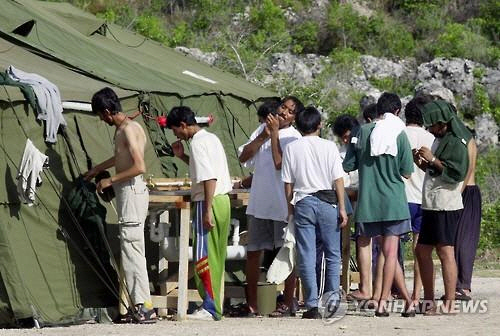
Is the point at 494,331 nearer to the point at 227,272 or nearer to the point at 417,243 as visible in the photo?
the point at 417,243

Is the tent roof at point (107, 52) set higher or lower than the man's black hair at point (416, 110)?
higher

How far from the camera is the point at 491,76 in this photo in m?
24.5

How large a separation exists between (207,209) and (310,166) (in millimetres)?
815

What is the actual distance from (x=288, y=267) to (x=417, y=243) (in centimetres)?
101

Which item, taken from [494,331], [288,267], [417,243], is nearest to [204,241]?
[288,267]

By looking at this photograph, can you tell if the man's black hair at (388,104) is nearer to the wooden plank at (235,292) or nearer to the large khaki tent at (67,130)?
the wooden plank at (235,292)

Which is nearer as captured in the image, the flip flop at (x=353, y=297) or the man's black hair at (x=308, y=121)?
the man's black hair at (x=308, y=121)

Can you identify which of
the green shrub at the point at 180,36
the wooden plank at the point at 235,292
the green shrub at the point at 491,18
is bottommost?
the wooden plank at the point at 235,292

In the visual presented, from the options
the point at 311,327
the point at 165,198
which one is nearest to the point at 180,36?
the point at 165,198

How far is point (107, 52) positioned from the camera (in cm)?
1248

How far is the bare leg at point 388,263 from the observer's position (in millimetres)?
9750

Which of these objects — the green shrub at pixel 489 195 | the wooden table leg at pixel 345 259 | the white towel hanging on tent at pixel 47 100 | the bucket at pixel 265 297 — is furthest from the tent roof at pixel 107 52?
the green shrub at pixel 489 195

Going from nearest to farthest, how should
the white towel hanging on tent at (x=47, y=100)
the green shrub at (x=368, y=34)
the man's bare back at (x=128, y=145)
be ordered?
the man's bare back at (x=128, y=145), the white towel hanging on tent at (x=47, y=100), the green shrub at (x=368, y=34)

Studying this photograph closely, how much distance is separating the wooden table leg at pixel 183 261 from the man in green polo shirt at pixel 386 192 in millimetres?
1266
